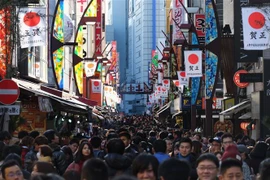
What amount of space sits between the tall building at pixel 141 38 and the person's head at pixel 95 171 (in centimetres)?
13596

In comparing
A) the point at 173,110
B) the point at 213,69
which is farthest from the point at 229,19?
the point at 173,110

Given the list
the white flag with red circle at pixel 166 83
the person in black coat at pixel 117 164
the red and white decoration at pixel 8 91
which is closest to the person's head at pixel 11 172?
the person in black coat at pixel 117 164

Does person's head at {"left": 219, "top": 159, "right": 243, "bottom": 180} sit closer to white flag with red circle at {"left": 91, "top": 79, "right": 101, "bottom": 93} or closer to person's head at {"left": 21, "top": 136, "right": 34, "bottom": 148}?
person's head at {"left": 21, "top": 136, "right": 34, "bottom": 148}

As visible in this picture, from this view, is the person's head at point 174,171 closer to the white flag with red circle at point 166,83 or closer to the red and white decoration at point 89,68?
the red and white decoration at point 89,68

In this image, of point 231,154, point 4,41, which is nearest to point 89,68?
point 4,41

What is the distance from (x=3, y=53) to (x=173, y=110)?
38.1m

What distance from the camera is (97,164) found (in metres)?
6.50

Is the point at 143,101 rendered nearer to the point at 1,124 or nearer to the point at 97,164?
the point at 1,124

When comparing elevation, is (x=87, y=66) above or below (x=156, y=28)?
below

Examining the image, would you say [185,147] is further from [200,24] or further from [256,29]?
[200,24]

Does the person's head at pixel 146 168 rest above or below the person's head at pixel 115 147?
below

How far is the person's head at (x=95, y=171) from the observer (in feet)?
20.9

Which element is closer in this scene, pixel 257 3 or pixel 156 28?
pixel 257 3

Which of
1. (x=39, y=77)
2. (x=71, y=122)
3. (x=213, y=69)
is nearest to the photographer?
(x=213, y=69)
